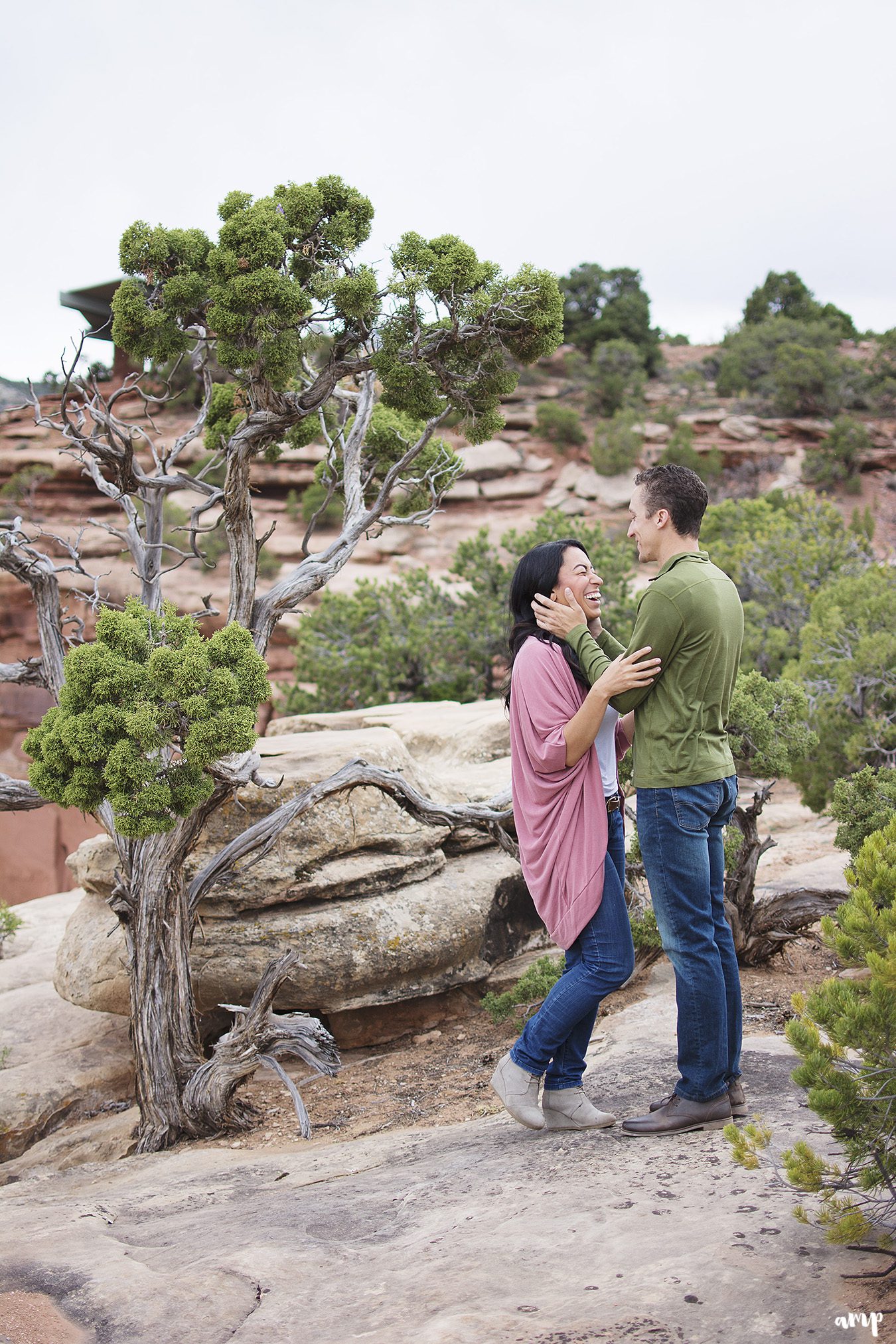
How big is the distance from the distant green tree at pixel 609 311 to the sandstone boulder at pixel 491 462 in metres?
7.15

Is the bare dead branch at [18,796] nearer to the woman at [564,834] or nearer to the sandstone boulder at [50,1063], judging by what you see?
the sandstone boulder at [50,1063]

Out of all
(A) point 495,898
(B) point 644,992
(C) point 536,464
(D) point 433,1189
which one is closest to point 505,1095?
(D) point 433,1189

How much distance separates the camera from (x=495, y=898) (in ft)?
20.6

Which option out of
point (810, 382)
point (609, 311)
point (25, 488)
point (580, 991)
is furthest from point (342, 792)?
point (609, 311)

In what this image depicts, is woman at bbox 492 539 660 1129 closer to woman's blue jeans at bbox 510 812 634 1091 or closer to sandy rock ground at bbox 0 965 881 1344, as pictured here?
woman's blue jeans at bbox 510 812 634 1091

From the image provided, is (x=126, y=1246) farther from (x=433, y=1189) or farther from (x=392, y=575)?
(x=392, y=575)

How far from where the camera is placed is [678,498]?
318cm

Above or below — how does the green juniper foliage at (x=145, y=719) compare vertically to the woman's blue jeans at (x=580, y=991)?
above

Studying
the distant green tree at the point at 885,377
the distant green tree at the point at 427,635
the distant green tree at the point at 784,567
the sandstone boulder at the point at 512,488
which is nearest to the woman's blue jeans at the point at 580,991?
the distant green tree at the point at 784,567

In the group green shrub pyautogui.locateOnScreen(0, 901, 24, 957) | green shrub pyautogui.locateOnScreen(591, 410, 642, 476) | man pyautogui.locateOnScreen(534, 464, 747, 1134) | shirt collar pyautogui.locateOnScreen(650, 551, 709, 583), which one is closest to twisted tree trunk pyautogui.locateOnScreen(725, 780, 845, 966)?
man pyautogui.locateOnScreen(534, 464, 747, 1134)

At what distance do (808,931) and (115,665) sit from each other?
4062mm

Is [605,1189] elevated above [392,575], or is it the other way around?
[392,575]

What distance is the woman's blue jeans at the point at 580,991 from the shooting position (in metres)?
3.22

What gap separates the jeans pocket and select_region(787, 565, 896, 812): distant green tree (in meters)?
4.87
